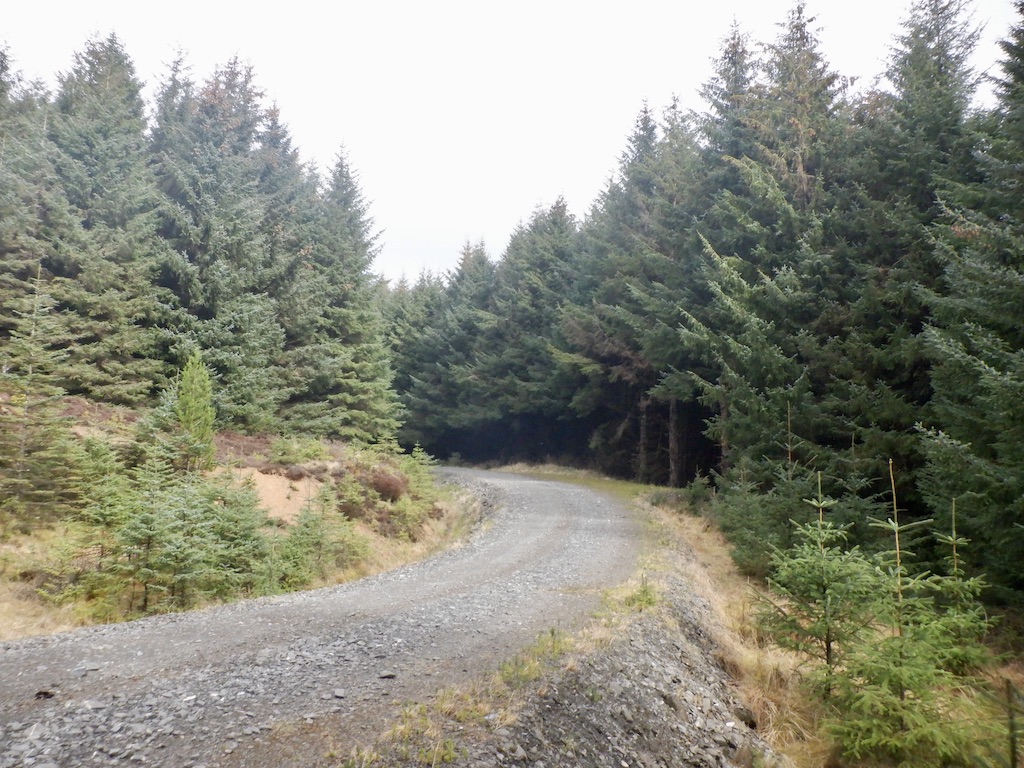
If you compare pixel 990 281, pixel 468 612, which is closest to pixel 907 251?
pixel 990 281

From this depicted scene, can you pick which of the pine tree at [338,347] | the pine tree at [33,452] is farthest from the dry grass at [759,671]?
the pine tree at [338,347]

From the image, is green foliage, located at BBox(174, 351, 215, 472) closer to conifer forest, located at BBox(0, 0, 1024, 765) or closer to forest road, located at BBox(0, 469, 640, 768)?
conifer forest, located at BBox(0, 0, 1024, 765)

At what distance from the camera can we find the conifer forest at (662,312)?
8.96 metres

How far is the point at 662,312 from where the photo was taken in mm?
21062

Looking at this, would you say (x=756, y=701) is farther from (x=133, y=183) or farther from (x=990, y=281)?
(x=133, y=183)

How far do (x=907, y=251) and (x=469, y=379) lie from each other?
26067mm

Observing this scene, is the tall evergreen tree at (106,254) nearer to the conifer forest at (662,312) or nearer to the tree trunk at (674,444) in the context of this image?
the conifer forest at (662,312)

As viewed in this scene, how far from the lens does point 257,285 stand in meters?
22.7

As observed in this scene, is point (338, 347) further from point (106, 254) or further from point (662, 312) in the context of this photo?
point (662, 312)

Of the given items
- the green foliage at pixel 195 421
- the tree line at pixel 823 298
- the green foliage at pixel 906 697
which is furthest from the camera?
the green foliage at pixel 195 421

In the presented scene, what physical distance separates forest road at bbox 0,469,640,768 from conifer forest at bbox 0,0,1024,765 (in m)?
2.65

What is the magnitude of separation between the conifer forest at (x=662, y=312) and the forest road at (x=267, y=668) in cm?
265

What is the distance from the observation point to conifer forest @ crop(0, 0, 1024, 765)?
8.96 m

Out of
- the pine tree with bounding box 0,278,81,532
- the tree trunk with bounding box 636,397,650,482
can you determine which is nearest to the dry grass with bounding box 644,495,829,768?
the pine tree with bounding box 0,278,81,532
